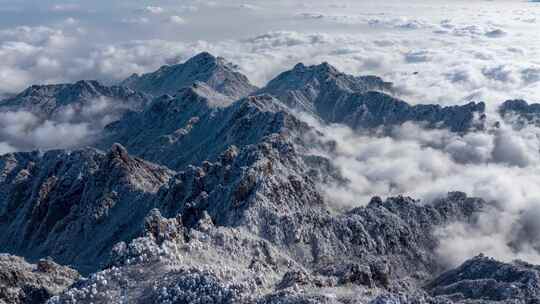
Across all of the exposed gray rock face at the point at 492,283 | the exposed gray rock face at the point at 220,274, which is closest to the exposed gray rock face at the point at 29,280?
the exposed gray rock face at the point at 220,274

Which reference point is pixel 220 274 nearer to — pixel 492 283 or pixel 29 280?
pixel 29 280

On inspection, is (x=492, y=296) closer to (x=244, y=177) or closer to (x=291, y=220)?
(x=291, y=220)

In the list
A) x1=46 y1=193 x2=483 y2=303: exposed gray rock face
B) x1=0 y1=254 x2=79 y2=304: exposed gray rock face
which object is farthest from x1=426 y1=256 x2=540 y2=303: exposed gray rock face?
x1=0 y1=254 x2=79 y2=304: exposed gray rock face

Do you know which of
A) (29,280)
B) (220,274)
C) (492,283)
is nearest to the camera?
(220,274)

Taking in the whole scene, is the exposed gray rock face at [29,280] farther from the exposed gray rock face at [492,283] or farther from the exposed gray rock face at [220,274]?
the exposed gray rock face at [492,283]

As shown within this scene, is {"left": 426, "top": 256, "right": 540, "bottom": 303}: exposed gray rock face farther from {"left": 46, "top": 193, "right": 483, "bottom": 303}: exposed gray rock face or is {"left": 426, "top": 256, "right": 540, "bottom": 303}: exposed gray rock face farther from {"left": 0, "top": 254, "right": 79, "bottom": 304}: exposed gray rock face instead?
{"left": 0, "top": 254, "right": 79, "bottom": 304}: exposed gray rock face

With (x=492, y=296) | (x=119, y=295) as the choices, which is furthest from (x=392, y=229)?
(x=119, y=295)

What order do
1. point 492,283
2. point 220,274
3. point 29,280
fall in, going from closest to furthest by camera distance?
point 220,274 → point 29,280 → point 492,283

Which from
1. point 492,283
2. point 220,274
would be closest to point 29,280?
point 220,274

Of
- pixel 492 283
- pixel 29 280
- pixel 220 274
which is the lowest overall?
pixel 492 283
